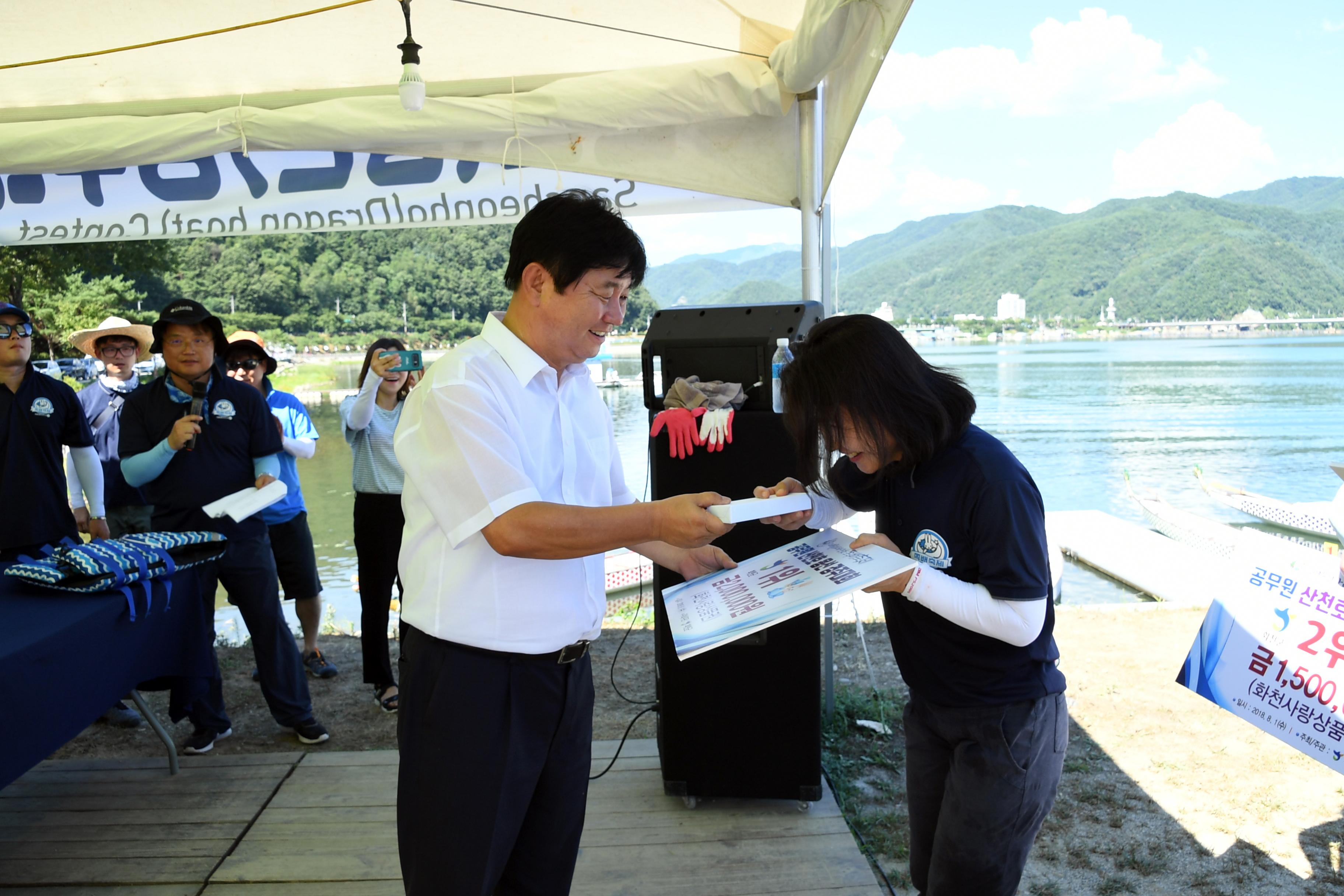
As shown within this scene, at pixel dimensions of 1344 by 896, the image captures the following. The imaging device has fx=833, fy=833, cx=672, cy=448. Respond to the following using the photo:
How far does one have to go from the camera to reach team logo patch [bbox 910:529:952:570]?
4.60 ft

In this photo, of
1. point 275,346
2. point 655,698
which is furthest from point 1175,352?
point 655,698

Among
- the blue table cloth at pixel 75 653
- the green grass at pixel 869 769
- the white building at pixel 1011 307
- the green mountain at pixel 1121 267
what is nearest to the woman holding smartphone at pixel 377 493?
the blue table cloth at pixel 75 653

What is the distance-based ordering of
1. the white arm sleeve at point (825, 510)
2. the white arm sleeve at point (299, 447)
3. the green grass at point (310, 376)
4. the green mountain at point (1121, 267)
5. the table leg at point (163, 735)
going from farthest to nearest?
the green mountain at point (1121, 267)
the green grass at point (310, 376)
the white arm sleeve at point (299, 447)
the table leg at point (163, 735)
the white arm sleeve at point (825, 510)

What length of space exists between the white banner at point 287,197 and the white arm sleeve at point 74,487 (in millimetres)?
1019

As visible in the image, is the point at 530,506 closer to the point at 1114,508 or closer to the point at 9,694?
the point at 9,694

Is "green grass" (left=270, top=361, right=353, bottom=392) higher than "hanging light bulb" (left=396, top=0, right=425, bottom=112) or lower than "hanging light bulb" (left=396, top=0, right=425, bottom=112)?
lower

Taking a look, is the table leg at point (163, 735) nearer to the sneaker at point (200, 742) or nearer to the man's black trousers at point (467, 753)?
the sneaker at point (200, 742)

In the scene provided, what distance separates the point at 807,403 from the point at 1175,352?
11912cm

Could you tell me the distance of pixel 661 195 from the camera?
3.57m

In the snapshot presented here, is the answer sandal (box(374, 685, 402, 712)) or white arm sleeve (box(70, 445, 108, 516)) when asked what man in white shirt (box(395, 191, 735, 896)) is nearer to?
sandal (box(374, 685, 402, 712))

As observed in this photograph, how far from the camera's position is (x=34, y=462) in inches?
126

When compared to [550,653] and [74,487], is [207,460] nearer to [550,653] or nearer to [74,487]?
[74,487]

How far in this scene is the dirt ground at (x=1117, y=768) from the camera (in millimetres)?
2463

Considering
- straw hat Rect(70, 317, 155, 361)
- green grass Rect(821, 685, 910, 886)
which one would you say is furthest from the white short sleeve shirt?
straw hat Rect(70, 317, 155, 361)
